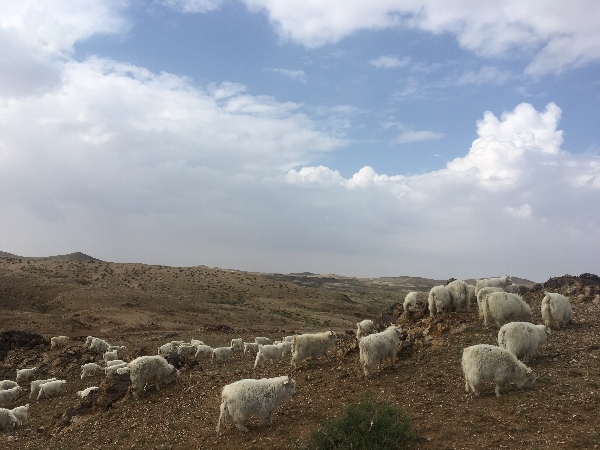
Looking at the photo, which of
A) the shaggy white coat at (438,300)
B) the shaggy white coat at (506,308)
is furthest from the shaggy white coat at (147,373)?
the shaggy white coat at (506,308)

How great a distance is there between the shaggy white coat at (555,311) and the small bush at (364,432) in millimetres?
10385

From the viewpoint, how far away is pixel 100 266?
6625 cm

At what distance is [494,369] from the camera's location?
1005 centimetres

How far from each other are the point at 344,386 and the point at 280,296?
5111 cm

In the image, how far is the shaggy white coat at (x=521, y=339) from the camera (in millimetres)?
11898

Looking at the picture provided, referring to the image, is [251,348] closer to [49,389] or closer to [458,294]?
[49,389]

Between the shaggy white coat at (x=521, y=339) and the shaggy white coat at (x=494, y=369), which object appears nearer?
the shaggy white coat at (x=494, y=369)

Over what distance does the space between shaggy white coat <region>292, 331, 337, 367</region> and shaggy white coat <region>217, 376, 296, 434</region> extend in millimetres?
4982

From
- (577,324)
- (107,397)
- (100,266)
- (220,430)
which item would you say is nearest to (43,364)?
(107,397)

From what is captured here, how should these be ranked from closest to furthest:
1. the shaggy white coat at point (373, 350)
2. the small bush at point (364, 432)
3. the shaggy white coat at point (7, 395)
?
the small bush at point (364, 432) < the shaggy white coat at point (373, 350) < the shaggy white coat at point (7, 395)

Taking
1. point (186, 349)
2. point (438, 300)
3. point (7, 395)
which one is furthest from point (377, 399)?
point (7, 395)

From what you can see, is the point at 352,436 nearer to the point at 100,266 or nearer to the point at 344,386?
the point at 344,386

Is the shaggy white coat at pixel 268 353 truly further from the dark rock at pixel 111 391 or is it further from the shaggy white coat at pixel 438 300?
the shaggy white coat at pixel 438 300

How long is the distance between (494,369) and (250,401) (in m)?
5.90
